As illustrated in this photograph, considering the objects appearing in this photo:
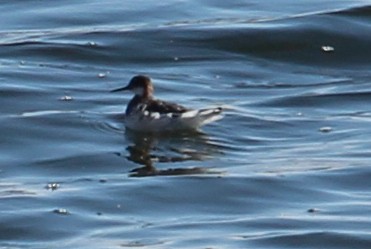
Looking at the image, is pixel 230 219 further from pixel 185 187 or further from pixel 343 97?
pixel 343 97

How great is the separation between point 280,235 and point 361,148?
351 cm

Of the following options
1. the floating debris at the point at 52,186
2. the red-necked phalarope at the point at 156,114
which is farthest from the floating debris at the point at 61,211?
the red-necked phalarope at the point at 156,114

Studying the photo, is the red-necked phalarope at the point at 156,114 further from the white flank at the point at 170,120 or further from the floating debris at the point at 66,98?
the floating debris at the point at 66,98

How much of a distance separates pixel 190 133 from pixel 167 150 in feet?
2.33

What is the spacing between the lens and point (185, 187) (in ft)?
45.1

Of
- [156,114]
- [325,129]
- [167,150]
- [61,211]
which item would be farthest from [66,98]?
[61,211]

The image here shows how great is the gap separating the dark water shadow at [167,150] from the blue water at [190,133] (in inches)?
0.9

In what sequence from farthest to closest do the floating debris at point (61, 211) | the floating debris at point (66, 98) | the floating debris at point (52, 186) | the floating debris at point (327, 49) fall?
1. the floating debris at point (327, 49)
2. the floating debris at point (66, 98)
3. the floating debris at point (52, 186)
4. the floating debris at point (61, 211)

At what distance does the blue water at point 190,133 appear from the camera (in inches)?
489

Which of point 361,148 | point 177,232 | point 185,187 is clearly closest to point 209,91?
point 361,148

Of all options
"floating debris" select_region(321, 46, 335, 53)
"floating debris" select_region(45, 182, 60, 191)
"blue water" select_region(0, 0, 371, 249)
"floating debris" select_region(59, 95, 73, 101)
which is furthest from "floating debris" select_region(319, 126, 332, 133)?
"floating debris" select_region(321, 46, 335, 53)

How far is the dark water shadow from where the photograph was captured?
1457 cm

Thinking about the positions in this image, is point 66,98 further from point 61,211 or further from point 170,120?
point 61,211

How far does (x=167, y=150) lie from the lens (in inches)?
623
